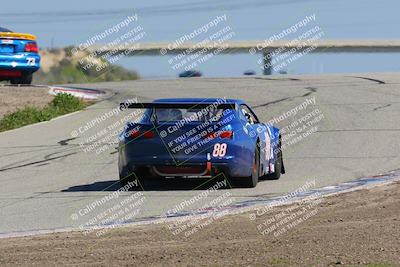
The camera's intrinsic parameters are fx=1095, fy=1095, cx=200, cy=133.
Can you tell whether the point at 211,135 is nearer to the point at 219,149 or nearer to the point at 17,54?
the point at 219,149

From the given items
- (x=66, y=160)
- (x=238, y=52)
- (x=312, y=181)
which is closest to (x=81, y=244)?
(x=312, y=181)

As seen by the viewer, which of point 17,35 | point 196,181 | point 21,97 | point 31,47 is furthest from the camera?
point 31,47

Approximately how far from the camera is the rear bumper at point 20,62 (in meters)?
27.0

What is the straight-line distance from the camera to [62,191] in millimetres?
13992

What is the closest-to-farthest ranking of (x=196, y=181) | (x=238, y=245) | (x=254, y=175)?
(x=238, y=245)
(x=254, y=175)
(x=196, y=181)

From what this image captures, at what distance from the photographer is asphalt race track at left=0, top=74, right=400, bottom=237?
42.2 feet

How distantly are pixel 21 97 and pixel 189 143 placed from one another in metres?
13.2

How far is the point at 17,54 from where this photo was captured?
2717 centimetres

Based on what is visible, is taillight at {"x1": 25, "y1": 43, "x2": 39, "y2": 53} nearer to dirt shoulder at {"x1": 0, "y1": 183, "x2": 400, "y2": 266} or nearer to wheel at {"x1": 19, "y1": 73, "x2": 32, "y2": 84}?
wheel at {"x1": 19, "y1": 73, "x2": 32, "y2": 84}

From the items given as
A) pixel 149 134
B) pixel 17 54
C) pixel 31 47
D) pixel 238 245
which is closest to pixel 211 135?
pixel 149 134

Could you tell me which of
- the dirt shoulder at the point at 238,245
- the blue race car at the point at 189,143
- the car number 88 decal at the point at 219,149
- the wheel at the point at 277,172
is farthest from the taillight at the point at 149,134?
the dirt shoulder at the point at 238,245

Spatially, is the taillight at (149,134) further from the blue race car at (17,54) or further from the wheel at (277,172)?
the blue race car at (17,54)

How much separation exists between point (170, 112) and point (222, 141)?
78 centimetres

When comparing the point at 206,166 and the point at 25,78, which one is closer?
the point at 206,166
